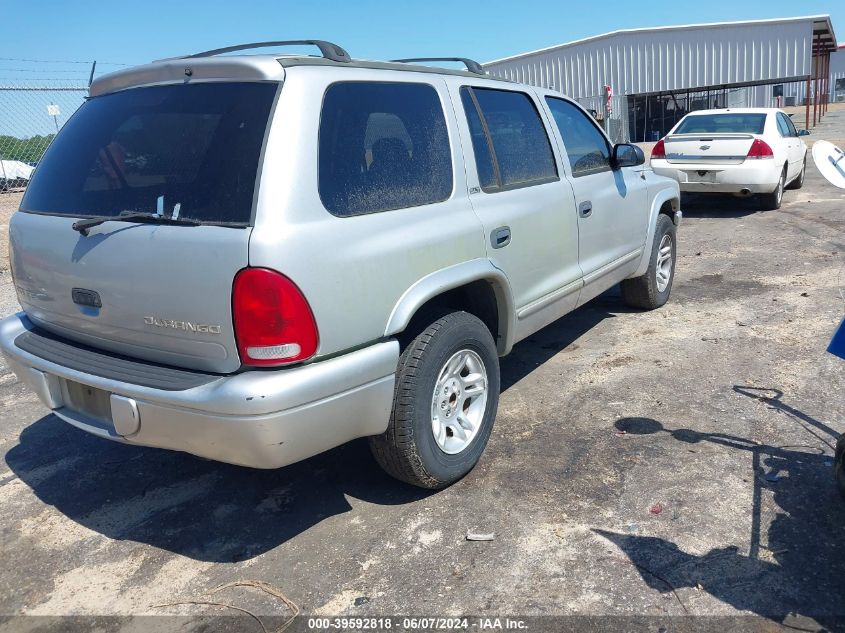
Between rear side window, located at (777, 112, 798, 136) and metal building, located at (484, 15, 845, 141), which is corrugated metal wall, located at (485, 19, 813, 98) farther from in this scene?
rear side window, located at (777, 112, 798, 136)

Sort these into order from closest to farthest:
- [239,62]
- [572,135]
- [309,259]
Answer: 1. [309,259]
2. [239,62]
3. [572,135]

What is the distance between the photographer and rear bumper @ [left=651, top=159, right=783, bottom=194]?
1034cm

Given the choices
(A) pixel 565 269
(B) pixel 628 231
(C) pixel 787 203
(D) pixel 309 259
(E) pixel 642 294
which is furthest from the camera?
(C) pixel 787 203

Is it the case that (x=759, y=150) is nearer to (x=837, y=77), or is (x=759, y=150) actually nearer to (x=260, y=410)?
(x=260, y=410)

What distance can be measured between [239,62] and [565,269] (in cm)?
235

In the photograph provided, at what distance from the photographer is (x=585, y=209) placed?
182 inches

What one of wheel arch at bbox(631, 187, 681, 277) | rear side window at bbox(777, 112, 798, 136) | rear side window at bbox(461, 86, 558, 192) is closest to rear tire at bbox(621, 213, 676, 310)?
wheel arch at bbox(631, 187, 681, 277)

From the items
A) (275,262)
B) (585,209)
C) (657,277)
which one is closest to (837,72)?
(657,277)

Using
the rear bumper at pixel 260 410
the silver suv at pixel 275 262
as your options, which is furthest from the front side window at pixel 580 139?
the rear bumper at pixel 260 410

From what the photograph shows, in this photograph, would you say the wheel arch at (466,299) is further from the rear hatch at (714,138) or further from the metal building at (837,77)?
the metal building at (837,77)

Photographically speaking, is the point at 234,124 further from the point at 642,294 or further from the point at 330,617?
the point at 642,294

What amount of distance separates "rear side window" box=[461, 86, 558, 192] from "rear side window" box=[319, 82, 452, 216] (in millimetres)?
302

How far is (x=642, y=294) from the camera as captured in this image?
6074 mm

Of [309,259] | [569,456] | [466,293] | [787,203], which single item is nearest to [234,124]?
[309,259]
